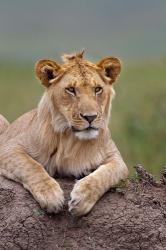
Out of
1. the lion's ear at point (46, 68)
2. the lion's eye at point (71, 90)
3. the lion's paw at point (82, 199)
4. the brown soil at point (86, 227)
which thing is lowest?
the brown soil at point (86, 227)

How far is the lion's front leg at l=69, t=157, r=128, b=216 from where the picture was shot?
19.6 ft

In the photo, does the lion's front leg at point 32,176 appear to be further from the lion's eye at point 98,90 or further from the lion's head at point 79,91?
the lion's eye at point 98,90

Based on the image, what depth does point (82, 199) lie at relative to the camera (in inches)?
235

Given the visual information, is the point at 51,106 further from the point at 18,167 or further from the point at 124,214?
the point at 124,214

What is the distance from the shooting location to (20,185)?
249 inches

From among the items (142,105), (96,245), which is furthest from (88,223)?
(142,105)

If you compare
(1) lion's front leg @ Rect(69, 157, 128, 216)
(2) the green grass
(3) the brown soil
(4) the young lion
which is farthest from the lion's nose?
(2) the green grass

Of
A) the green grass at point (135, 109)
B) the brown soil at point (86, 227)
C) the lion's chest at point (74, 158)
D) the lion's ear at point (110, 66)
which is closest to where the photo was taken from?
the brown soil at point (86, 227)

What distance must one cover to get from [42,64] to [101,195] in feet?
3.11

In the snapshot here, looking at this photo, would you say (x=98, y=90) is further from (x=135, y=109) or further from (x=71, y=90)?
(x=135, y=109)

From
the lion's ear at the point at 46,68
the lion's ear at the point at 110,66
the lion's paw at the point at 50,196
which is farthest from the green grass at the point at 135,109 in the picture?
the lion's paw at the point at 50,196

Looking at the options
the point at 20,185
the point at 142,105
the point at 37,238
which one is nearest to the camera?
the point at 37,238

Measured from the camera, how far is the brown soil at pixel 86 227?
591cm

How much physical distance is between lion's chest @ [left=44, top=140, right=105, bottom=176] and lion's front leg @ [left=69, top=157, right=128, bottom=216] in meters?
0.11
